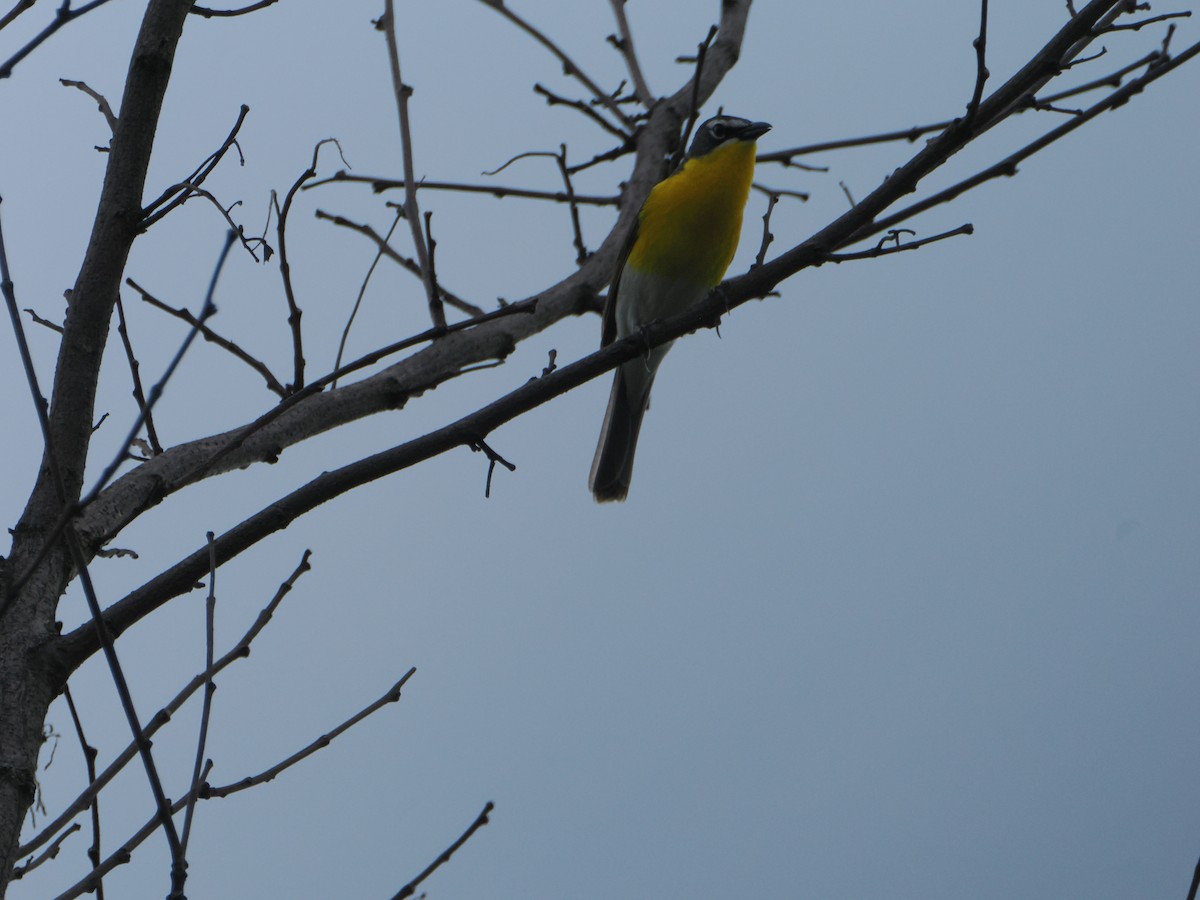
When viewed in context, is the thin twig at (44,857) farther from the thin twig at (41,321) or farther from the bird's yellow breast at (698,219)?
the bird's yellow breast at (698,219)

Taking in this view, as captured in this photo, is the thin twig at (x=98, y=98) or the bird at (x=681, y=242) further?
the bird at (x=681, y=242)

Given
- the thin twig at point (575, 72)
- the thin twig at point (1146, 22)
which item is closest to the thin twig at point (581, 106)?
the thin twig at point (575, 72)

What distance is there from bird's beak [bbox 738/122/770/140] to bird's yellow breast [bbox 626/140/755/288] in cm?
3

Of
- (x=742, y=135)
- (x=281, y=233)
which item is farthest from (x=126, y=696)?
(x=742, y=135)

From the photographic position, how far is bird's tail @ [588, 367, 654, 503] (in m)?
6.11

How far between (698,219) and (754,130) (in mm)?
576

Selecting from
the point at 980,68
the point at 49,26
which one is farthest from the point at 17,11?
the point at 980,68

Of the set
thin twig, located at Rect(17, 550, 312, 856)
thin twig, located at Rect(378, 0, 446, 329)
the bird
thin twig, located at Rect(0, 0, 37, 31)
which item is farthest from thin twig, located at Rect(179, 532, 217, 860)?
the bird

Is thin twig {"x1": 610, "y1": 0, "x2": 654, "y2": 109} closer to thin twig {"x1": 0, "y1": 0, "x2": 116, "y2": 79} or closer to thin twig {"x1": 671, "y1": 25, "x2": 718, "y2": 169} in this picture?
thin twig {"x1": 671, "y1": 25, "x2": 718, "y2": 169}

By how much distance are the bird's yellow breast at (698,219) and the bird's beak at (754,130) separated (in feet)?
0.10

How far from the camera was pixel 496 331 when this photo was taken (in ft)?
→ 14.5

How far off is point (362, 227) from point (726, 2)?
2239mm

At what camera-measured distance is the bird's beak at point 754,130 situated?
5.91 meters

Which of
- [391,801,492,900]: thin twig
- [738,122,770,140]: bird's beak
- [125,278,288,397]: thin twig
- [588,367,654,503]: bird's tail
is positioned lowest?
[391,801,492,900]: thin twig
